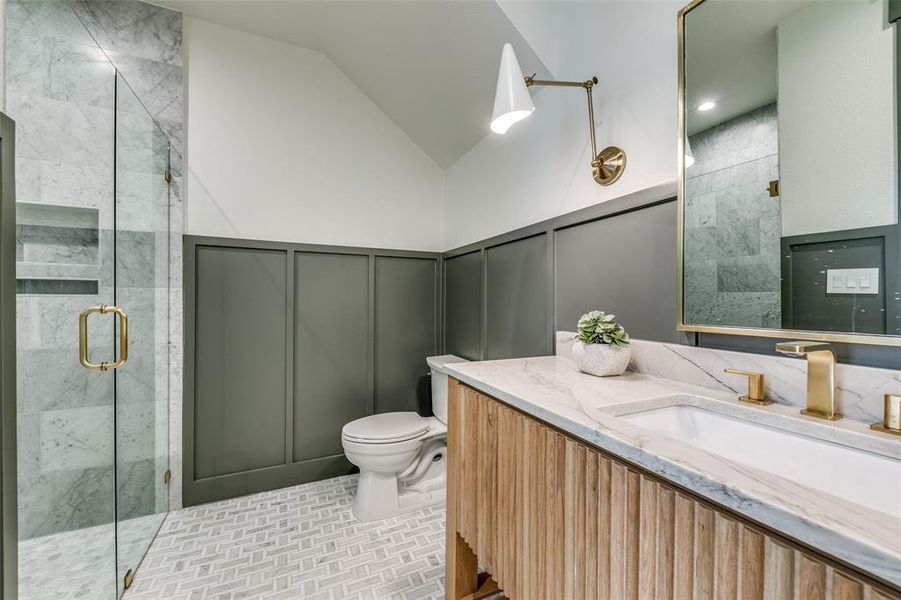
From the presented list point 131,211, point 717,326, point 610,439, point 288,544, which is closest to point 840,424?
point 717,326

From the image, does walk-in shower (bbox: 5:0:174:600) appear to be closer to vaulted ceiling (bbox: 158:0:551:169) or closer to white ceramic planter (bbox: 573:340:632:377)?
vaulted ceiling (bbox: 158:0:551:169)

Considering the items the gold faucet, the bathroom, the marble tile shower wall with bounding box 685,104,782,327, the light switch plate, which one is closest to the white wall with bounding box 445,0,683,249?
the bathroom

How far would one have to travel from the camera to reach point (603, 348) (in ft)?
3.77

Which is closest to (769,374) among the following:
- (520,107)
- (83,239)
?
(520,107)

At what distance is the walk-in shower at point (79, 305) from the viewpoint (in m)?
1.07

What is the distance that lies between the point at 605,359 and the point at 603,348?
35 mm

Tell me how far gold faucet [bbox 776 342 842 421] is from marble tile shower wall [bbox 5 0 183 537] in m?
1.83

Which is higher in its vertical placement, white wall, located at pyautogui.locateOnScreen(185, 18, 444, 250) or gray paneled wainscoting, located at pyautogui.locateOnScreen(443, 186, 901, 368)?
white wall, located at pyautogui.locateOnScreen(185, 18, 444, 250)

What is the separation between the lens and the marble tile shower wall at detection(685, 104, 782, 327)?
95 cm

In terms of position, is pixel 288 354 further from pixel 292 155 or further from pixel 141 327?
pixel 292 155

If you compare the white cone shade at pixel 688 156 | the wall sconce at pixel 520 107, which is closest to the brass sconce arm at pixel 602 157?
the wall sconce at pixel 520 107

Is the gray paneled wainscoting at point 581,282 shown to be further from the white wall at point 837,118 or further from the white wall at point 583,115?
the white wall at point 837,118

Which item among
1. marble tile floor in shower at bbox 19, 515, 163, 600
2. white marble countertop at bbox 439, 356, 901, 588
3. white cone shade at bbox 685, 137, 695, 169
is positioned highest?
white cone shade at bbox 685, 137, 695, 169

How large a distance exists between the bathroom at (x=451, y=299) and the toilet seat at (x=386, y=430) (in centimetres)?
3
